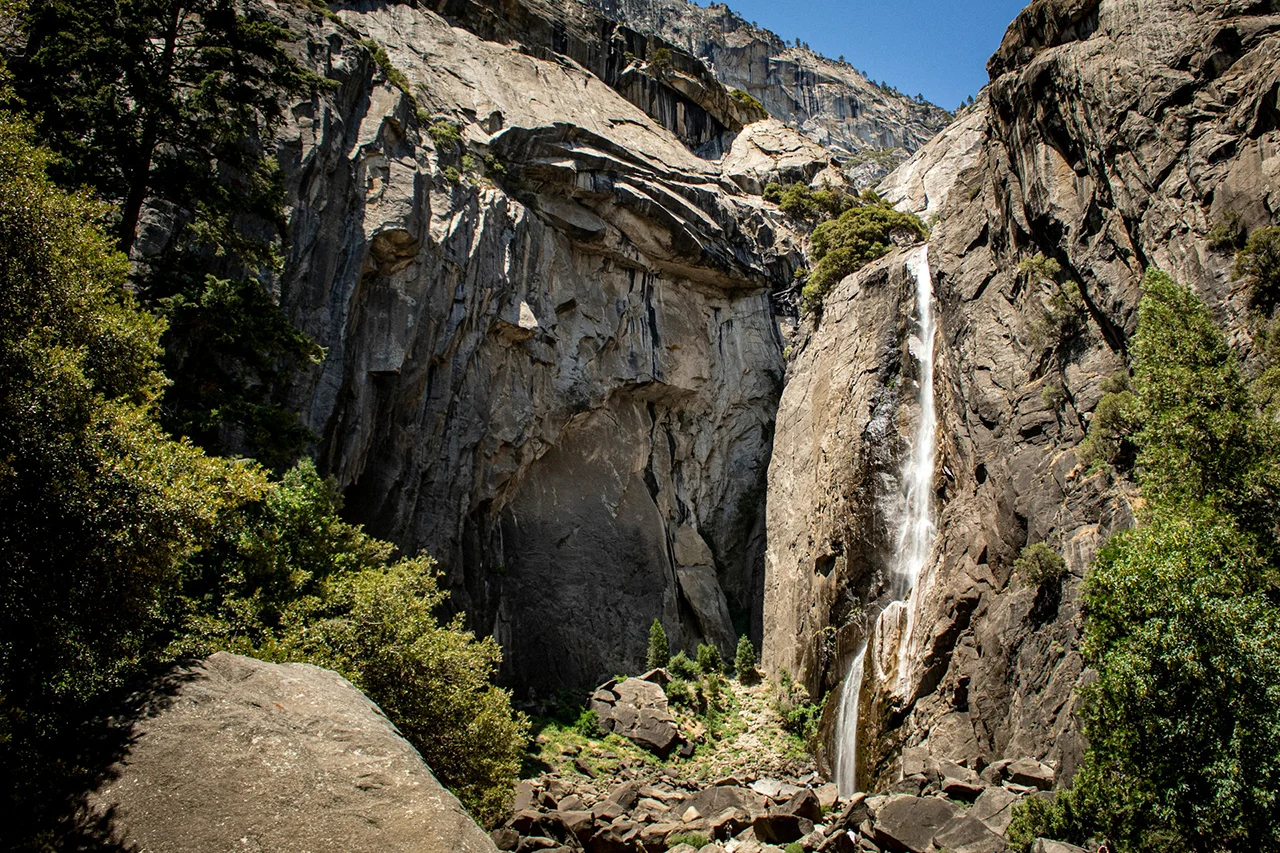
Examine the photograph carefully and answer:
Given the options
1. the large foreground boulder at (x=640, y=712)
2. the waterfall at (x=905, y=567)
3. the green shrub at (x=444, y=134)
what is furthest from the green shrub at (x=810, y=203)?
the large foreground boulder at (x=640, y=712)

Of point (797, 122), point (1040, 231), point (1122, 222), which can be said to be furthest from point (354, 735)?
point (797, 122)

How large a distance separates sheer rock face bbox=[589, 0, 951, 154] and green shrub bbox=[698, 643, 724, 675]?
77028 mm

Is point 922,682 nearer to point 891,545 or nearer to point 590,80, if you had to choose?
point 891,545

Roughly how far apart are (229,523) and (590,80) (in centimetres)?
4263

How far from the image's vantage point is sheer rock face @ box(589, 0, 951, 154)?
96.7m

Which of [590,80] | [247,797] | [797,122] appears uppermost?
[797,122]

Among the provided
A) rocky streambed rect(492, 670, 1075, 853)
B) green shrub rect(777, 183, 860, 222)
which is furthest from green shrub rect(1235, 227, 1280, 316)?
green shrub rect(777, 183, 860, 222)

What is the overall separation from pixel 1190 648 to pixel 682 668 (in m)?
22.3

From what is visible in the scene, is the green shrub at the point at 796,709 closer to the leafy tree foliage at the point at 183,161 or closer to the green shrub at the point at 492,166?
the leafy tree foliage at the point at 183,161

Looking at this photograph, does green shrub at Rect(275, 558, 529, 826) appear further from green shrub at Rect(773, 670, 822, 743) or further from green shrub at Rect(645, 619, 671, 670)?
green shrub at Rect(645, 619, 671, 670)

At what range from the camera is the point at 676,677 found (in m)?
31.7

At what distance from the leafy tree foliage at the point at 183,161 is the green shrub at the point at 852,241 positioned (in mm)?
Answer: 25054

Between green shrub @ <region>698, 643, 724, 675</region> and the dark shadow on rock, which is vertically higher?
the dark shadow on rock

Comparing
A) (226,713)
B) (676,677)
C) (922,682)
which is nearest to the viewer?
(226,713)
